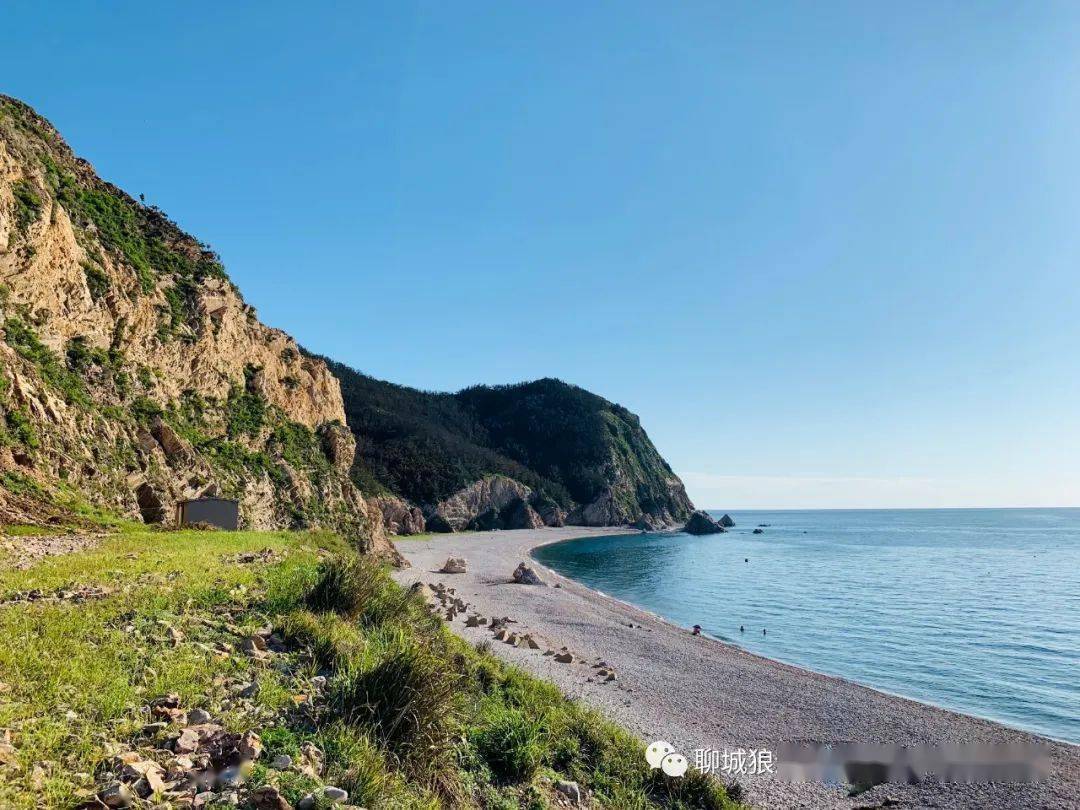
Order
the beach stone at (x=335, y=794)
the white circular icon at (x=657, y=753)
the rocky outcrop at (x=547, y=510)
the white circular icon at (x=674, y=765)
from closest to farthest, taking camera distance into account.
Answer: the beach stone at (x=335, y=794) < the white circular icon at (x=674, y=765) < the white circular icon at (x=657, y=753) < the rocky outcrop at (x=547, y=510)

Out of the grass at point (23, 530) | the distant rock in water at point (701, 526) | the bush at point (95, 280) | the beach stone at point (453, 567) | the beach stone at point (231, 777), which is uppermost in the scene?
the bush at point (95, 280)

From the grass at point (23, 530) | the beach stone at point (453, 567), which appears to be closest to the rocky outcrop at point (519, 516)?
the beach stone at point (453, 567)

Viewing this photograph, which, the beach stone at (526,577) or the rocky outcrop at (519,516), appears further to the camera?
the rocky outcrop at (519,516)

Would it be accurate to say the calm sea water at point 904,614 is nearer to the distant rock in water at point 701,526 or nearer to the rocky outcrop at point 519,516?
the rocky outcrop at point 519,516

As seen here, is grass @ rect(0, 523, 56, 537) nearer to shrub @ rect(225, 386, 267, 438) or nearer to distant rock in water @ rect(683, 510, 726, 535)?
shrub @ rect(225, 386, 267, 438)

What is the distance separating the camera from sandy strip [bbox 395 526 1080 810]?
13570mm

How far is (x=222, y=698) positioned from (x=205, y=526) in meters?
20.6

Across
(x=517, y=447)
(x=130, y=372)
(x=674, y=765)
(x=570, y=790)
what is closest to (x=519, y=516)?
(x=517, y=447)

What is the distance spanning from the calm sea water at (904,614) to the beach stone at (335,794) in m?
24.4

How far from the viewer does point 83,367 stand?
973 inches

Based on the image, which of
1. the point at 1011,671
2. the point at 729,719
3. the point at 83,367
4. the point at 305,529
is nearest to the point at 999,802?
the point at 729,719

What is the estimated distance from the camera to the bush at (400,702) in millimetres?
6590

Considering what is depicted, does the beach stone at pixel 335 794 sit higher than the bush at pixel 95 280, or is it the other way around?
the bush at pixel 95 280

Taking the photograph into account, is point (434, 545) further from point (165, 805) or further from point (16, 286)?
point (165, 805)
